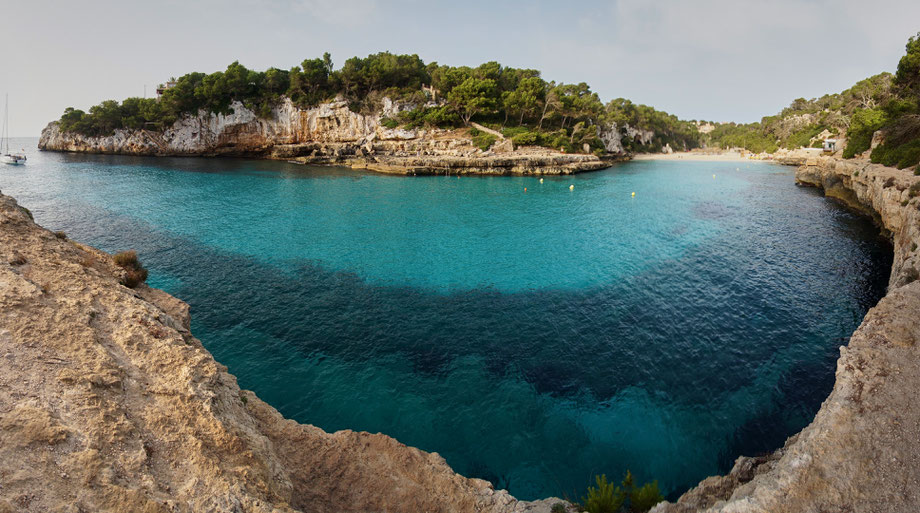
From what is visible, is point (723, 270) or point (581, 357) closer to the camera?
point (581, 357)

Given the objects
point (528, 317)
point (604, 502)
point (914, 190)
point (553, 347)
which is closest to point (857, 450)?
point (604, 502)

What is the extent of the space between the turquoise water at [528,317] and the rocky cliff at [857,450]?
3521mm

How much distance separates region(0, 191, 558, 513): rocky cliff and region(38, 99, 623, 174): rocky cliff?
63579 mm

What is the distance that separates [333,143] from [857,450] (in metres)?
90.8

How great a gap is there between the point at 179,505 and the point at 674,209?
1906 inches

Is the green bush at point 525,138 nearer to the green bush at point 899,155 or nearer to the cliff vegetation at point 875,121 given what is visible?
the cliff vegetation at point 875,121

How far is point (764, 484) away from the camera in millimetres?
7035

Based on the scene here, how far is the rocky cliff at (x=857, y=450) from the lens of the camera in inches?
263

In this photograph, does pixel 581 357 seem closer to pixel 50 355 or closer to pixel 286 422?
pixel 286 422

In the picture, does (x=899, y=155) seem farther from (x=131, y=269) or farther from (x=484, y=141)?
(x=484, y=141)

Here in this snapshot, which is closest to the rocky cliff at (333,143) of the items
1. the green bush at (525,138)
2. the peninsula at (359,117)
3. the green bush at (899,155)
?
the peninsula at (359,117)

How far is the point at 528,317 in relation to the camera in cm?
1898

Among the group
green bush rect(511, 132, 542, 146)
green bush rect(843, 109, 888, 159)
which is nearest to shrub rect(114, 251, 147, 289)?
green bush rect(843, 109, 888, 159)

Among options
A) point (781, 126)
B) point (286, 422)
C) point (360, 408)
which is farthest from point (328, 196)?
point (781, 126)
